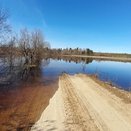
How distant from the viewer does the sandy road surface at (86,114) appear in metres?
11.7

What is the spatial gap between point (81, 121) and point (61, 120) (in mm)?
1147

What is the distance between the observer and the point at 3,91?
22453 mm

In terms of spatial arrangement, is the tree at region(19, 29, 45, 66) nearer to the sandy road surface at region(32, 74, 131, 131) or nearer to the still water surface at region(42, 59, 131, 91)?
the still water surface at region(42, 59, 131, 91)

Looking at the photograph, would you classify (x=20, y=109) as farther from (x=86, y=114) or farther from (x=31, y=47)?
(x=31, y=47)

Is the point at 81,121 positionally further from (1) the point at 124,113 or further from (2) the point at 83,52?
(2) the point at 83,52

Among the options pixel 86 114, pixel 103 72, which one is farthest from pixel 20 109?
pixel 103 72

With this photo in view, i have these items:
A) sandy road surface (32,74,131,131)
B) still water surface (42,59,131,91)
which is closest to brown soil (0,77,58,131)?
sandy road surface (32,74,131,131)

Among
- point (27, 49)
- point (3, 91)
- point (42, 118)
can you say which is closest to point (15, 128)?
point (42, 118)

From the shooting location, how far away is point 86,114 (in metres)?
13.8

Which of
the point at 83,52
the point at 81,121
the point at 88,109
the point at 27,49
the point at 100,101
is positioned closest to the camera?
the point at 81,121

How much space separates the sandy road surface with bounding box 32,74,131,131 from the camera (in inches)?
459

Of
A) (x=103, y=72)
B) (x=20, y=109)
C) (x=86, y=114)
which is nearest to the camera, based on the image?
(x=86, y=114)

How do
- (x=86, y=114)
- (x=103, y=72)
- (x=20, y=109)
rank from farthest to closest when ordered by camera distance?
1. (x=103, y=72)
2. (x=20, y=109)
3. (x=86, y=114)

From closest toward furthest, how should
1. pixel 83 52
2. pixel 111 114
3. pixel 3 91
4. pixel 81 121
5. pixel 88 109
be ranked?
pixel 81 121
pixel 111 114
pixel 88 109
pixel 3 91
pixel 83 52
